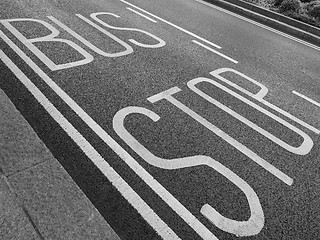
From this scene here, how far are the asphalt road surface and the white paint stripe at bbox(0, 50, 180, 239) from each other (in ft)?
0.03

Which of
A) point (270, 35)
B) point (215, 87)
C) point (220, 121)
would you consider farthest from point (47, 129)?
point (270, 35)

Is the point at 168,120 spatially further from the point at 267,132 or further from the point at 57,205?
the point at 57,205

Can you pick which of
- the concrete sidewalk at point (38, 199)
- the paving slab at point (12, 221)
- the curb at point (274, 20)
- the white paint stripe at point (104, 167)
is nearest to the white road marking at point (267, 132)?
the white paint stripe at point (104, 167)

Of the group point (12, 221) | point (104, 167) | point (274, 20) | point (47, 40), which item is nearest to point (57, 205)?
point (12, 221)

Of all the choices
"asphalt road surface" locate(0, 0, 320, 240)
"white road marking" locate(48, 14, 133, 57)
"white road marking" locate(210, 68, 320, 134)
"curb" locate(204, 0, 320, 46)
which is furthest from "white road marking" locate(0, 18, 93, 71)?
"curb" locate(204, 0, 320, 46)

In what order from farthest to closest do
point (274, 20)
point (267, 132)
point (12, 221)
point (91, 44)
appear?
point (274, 20), point (91, 44), point (267, 132), point (12, 221)

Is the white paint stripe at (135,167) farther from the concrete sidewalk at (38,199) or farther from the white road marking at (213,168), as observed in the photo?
the concrete sidewalk at (38,199)

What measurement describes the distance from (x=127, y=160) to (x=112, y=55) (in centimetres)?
266

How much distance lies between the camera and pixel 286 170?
140 inches

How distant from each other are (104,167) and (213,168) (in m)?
1.19

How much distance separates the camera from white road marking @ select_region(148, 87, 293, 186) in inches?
137

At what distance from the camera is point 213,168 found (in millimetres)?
3338

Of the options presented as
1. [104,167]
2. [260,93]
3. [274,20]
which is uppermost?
[274,20]

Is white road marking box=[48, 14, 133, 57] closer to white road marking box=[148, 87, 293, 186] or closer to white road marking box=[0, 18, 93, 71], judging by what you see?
white road marking box=[0, 18, 93, 71]
